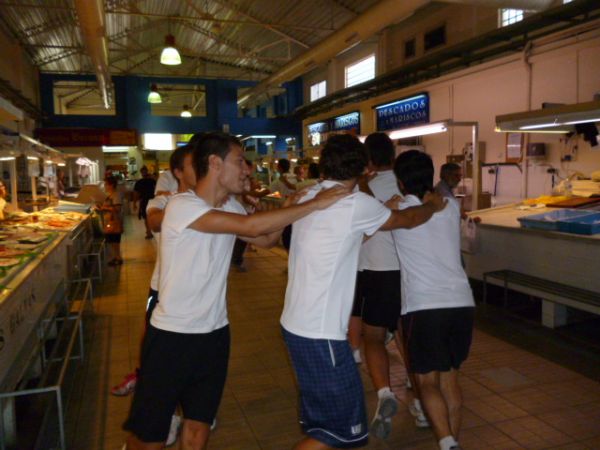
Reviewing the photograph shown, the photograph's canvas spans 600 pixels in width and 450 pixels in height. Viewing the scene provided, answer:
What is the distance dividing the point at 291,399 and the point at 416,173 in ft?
6.23

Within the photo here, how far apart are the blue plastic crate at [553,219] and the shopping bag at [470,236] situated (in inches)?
25.9

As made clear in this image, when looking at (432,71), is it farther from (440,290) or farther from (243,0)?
(440,290)

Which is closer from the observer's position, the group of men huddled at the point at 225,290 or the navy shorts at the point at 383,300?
the group of men huddled at the point at 225,290

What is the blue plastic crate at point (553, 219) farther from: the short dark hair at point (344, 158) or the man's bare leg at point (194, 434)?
the man's bare leg at point (194, 434)

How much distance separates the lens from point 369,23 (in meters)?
8.23

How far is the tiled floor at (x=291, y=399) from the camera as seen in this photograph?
305 centimetres

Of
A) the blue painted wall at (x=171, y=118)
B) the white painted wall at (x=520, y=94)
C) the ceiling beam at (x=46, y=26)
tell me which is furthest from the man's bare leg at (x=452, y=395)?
the blue painted wall at (x=171, y=118)

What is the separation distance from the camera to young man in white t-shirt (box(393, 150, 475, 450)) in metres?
2.58

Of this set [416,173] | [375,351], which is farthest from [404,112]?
[416,173]

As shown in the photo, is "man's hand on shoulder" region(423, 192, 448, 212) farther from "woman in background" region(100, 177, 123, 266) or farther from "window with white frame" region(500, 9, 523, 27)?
"window with white frame" region(500, 9, 523, 27)

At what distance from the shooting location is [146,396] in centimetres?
203

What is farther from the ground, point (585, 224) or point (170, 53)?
point (170, 53)

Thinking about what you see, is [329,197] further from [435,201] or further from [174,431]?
[174,431]

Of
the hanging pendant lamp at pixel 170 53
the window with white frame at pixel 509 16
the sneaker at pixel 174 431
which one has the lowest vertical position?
the sneaker at pixel 174 431
